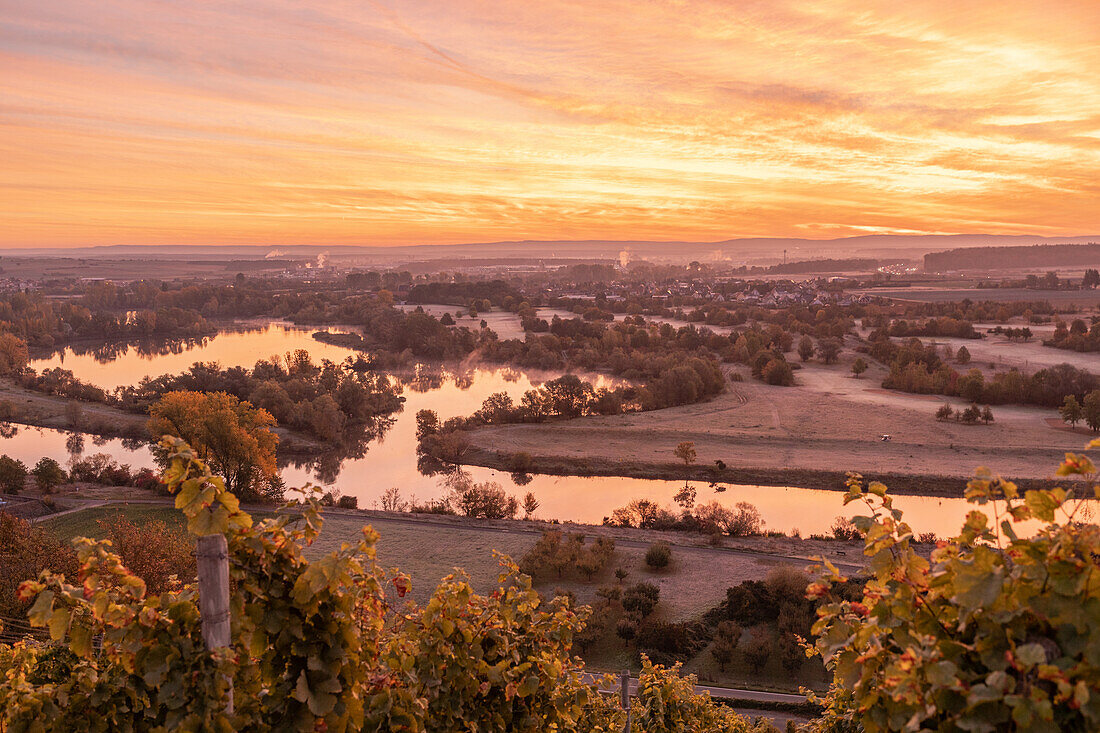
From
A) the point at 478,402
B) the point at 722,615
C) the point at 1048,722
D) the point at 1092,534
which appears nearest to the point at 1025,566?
the point at 1092,534

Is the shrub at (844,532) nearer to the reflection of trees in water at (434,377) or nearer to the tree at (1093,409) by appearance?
the tree at (1093,409)

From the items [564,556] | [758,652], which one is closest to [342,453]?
[564,556]

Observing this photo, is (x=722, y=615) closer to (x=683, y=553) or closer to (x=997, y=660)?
(x=683, y=553)

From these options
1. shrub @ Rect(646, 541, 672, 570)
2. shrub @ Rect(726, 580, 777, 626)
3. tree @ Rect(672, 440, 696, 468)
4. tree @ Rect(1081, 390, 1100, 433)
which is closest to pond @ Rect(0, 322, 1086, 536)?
tree @ Rect(672, 440, 696, 468)

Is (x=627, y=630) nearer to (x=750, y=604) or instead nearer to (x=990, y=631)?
(x=750, y=604)

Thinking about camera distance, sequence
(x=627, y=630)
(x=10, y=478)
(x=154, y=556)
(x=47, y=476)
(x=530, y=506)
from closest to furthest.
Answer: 1. (x=154, y=556)
2. (x=627, y=630)
3. (x=10, y=478)
4. (x=47, y=476)
5. (x=530, y=506)

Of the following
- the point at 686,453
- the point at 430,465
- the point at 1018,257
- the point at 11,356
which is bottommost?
the point at 430,465

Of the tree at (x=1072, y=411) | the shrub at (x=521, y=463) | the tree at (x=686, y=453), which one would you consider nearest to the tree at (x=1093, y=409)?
the tree at (x=1072, y=411)
